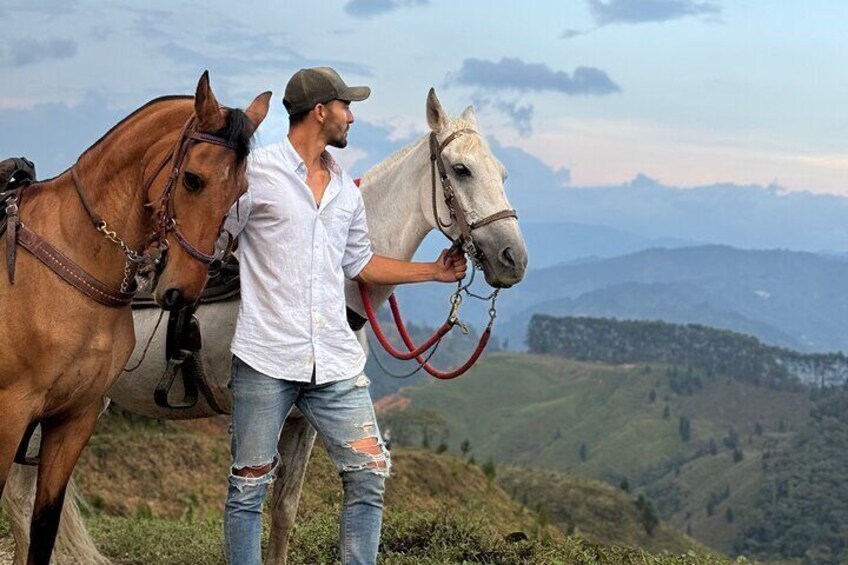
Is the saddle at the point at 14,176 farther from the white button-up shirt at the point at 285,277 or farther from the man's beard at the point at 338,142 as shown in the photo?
the man's beard at the point at 338,142

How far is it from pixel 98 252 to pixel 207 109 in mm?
930

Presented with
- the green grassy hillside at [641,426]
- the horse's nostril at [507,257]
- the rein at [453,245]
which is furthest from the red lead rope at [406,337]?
the green grassy hillside at [641,426]

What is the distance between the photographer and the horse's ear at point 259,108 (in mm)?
4308

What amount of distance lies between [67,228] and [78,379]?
728 mm

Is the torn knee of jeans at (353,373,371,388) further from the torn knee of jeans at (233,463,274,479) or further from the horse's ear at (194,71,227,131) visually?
the horse's ear at (194,71,227,131)

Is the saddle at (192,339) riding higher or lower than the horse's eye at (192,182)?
lower

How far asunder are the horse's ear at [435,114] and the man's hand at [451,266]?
30.0 inches

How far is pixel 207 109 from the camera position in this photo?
3.98 m

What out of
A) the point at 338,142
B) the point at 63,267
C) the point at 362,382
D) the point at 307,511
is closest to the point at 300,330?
the point at 362,382

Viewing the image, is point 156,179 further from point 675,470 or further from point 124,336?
point 675,470

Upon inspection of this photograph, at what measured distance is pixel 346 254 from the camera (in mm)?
4750

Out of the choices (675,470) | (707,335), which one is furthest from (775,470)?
(707,335)

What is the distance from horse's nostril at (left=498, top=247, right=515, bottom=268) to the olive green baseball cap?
3.69 ft

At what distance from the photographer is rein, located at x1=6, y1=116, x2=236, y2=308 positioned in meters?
4.03
